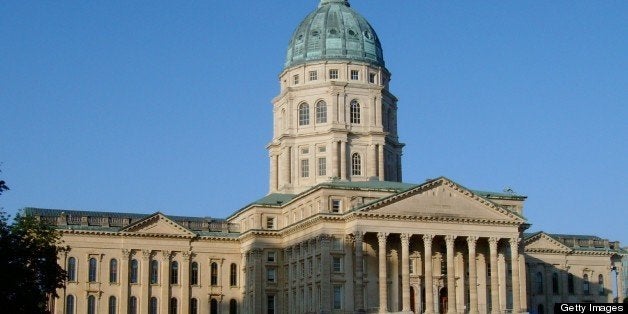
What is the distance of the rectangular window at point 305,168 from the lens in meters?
115

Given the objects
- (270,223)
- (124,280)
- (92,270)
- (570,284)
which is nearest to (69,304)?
(92,270)

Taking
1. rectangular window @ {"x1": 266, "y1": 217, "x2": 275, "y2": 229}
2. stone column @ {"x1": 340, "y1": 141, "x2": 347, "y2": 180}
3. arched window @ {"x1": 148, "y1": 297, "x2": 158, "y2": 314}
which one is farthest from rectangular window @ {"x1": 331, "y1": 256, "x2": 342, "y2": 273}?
arched window @ {"x1": 148, "y1": 297, "x2": 158, "y2": 314}

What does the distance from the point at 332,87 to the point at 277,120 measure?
966cm

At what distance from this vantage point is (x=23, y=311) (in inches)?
2581

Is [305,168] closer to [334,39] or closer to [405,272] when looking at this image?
[334,39]

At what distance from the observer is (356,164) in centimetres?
11512

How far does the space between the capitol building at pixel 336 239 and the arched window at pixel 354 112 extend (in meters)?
Answer: 0.13

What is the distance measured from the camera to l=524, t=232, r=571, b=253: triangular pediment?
11950 cm

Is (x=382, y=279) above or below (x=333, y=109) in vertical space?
below

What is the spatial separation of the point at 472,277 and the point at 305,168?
25506 millimetres

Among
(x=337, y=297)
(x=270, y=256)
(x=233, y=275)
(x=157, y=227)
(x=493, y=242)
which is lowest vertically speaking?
(x=337, y=297)

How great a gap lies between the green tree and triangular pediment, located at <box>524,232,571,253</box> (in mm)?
60421

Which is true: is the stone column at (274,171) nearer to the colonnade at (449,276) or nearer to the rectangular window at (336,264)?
the rectangular window at (336,264)

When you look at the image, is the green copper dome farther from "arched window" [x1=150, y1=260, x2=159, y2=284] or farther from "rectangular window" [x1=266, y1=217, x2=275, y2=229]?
"arched window" [x1=150, y1=260, x2=159, y2=284]
